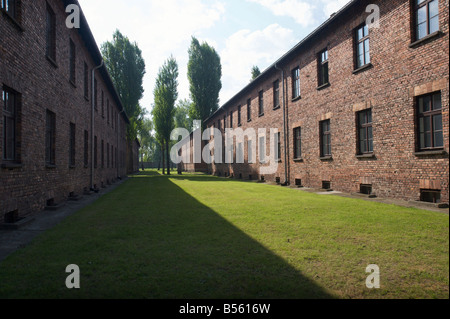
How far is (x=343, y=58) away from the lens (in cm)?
1271

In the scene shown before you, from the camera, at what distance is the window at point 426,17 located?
339 inches

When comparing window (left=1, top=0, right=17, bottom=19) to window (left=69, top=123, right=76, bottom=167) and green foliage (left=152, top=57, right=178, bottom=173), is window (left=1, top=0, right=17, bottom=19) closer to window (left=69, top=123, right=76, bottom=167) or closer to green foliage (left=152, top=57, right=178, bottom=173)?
window (left=69, top=123, right=76, bottom=167)

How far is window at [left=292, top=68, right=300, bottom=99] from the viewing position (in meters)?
16.7

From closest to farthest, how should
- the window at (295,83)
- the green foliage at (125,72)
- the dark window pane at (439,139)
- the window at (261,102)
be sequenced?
the dark window pane at (439,139) → the window at (295,83) → the window at (261,102) → the green foliage at (125,72)

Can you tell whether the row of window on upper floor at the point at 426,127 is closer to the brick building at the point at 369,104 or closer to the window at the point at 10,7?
the brick building at the point at 369,104

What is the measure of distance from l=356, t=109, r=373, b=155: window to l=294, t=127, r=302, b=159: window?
4.71 m

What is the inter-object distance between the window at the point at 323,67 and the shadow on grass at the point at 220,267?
1062 centimetres

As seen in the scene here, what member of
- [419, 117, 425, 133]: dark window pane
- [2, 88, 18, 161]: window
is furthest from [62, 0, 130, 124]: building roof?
[419, 117, 425, 133]: dark window pane

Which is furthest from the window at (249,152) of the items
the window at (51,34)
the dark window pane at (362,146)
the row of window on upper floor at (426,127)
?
the window at (51,34)

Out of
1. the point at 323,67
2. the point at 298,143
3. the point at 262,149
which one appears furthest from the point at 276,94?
the point at 323,67

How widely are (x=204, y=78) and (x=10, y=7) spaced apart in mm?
35358

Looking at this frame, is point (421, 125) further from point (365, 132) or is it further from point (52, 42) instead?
point (52, 42)
